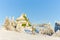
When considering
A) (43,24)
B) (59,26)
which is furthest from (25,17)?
(59,26)

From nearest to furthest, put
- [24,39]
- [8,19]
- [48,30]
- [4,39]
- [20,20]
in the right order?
1. [4,39]
2. [24,39]
3. [8,19]
4. [20,20]
5. [48,30]

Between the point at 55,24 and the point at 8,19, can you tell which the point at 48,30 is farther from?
the point at 8,19

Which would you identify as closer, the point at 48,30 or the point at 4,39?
→ the point at 4,39

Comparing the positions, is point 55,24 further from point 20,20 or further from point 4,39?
point 4,39

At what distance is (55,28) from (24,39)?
3158mm

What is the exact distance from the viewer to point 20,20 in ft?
18.7

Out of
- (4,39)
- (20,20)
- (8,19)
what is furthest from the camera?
(20,20)

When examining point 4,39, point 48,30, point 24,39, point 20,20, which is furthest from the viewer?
point 48,30

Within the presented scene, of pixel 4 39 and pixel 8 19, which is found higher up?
pixel 8 19

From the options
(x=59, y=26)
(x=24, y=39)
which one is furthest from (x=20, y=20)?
(x=24, y=39)

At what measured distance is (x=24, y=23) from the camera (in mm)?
5852

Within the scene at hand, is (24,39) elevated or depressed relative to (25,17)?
depressed

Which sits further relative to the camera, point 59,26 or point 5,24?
point 59,26

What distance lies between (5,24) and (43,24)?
6.72 feet
